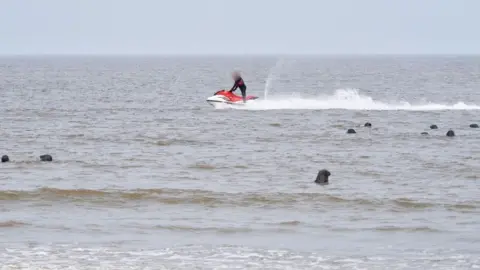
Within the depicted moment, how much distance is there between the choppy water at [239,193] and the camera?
53.9ft

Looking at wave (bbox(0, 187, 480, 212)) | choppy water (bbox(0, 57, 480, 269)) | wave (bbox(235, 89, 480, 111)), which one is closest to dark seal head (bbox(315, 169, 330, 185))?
choppy water (bbox(0, 57, 480, 269))

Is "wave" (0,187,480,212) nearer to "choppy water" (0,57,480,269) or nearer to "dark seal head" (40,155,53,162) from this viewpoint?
"choppy water" (0,57,480,269)

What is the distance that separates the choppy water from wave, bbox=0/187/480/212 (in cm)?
4

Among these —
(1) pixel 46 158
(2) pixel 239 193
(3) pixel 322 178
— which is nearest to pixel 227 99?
(1) pixel 46 158

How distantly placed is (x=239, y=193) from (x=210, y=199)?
0.90 meters

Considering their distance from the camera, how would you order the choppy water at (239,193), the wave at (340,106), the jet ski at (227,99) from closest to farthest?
the choppy water at (239,193), the jet ski at (227,99), the wave at (340,106)

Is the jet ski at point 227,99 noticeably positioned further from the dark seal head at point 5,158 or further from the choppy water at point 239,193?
the dark seal head at point 5,158

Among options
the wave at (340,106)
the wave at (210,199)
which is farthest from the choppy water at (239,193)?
the wave at (340,106)

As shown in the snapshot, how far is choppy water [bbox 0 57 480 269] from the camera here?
1644 cm

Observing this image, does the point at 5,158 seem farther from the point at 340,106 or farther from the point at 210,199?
the point at 340,106

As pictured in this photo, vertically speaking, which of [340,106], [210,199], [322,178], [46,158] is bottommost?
[340,106]

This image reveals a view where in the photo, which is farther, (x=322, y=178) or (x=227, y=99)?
(x=227, y=99)

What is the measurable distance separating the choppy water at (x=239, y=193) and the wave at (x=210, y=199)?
4cm

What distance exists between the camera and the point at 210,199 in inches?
864
